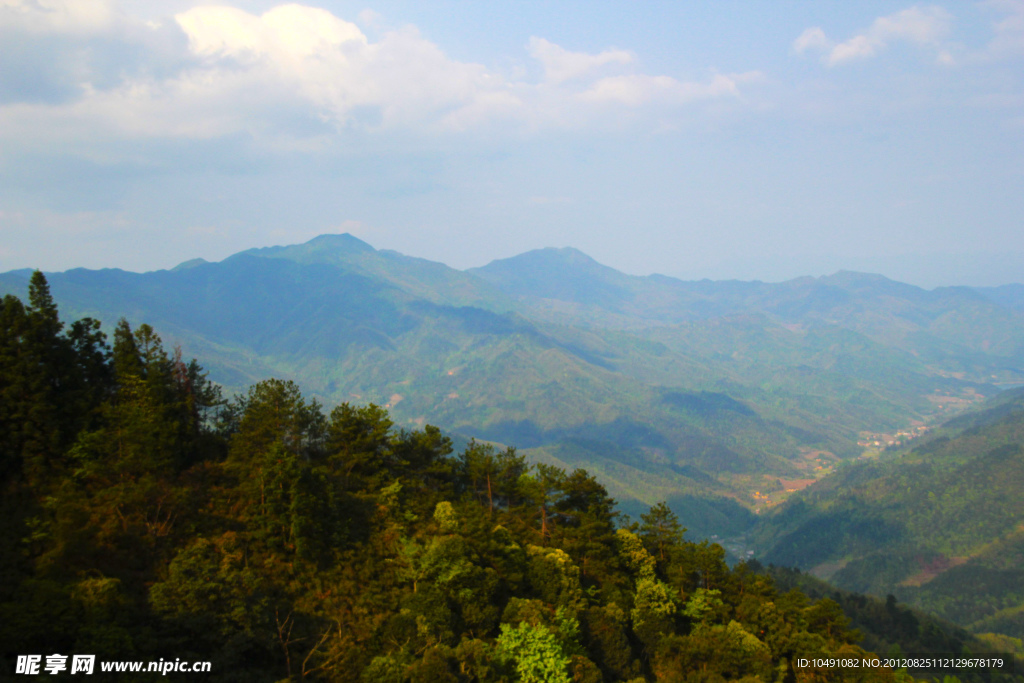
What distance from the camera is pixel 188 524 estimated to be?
35062 mm

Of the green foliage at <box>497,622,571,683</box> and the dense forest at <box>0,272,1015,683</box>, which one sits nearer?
the dense forest at <box>0,272,1015,683</box>

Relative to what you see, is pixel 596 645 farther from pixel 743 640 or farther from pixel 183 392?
pixel 183 392

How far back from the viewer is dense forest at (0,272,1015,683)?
28062 millimetres

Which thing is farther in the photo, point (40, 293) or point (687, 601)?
point (687, 601)

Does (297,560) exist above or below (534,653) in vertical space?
above

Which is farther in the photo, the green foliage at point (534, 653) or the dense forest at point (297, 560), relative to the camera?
the green foliage at point (534, 653)

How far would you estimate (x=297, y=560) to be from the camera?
35156 mm

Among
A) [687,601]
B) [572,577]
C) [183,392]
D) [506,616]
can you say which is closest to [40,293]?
[183,392]

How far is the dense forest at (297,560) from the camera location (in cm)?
2806

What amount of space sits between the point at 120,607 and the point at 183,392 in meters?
23.7

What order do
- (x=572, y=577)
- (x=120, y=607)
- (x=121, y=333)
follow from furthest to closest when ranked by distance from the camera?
1. (x=121, y=333)
2. (x=572, y=577)
3. (x=120, y=607)

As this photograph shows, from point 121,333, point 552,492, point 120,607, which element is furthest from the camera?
point 552,492

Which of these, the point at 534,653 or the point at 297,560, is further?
the point at 297,560


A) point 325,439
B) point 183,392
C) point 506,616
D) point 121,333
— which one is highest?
point 121,333
